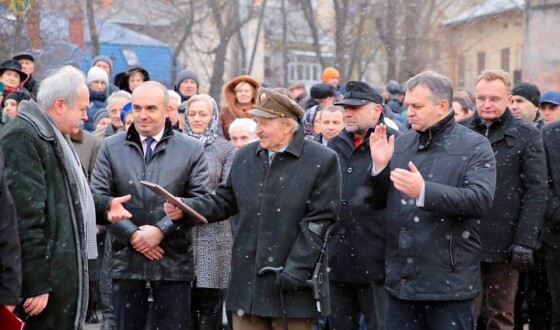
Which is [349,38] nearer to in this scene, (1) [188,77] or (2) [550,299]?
(1) [188,77]

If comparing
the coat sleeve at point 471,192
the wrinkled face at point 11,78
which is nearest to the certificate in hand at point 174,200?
the coat sleeve at point 471,192

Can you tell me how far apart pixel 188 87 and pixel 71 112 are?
6892mm

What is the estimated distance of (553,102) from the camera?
995 cm

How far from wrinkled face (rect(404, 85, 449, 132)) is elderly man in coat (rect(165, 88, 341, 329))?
0.61 meters

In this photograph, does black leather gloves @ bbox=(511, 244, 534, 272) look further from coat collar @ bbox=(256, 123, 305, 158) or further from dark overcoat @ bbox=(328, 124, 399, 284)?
coat collar @ bbox=(256, 123, 305, 158)

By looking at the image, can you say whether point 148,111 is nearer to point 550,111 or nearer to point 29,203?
point 29,203

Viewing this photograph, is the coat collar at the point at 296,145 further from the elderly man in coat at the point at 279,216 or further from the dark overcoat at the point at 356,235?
the dark overcoat at the point at 356,235

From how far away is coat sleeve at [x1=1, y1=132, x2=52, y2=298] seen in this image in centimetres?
573

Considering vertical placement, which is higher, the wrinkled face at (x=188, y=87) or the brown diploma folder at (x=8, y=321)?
the wrinkled face at (x=188, y=87)

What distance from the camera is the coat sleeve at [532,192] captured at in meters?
7.81

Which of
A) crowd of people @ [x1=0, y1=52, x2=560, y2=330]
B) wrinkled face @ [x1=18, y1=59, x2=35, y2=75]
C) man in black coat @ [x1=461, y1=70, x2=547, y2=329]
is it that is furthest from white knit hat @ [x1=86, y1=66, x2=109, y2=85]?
man in black coat @ [x1=461, y1=70, x2=547, y2=329]

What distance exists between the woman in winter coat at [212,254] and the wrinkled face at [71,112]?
1787 millimetres

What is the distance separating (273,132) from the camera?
256 inches

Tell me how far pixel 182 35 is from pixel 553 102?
19090mm
